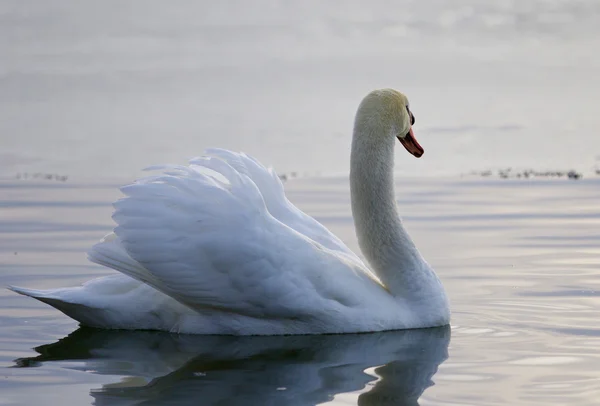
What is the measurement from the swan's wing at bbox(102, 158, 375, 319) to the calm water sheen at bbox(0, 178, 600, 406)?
33 centimetres

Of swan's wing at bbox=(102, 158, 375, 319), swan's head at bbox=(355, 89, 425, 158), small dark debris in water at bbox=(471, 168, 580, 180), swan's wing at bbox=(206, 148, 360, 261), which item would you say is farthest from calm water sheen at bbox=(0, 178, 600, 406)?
small dark debris in water at bbox=(471, 168, 580, 180)

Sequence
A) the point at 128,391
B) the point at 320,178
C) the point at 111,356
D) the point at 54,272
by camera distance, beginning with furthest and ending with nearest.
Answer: the point at 320,178, the point at 54,272, the point at 111,356, the point at 128,391

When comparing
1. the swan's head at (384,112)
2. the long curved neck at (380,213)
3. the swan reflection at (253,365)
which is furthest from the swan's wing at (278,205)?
the swan reflection at (253,365)

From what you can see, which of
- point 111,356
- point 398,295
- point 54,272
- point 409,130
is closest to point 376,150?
point 409,130

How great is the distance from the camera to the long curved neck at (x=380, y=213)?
10328 millimetres

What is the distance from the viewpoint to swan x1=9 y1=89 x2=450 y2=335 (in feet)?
30.7

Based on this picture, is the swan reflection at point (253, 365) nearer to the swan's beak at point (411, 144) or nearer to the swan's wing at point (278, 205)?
the swan's wing at point (278, 205)

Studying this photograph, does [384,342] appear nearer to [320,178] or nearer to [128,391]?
[128,391]

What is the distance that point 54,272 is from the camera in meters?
12.8

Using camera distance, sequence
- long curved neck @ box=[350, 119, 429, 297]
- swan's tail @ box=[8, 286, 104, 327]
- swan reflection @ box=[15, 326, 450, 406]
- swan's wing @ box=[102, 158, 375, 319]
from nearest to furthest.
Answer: swan reflection @ box=[15, 326, 450, 406]
swan's wing @ box=[102, 158, 375, 319]
swan's tail @ box=[8, 286, 104, 327]
long curved neck @ box=[350, 119, 429, 297]

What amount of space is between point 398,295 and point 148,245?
6.90 feet

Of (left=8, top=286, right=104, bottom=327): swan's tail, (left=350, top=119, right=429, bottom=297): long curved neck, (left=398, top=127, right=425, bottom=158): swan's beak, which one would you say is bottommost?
(left=8, top=286, right=104, bottom=327): swan's tail

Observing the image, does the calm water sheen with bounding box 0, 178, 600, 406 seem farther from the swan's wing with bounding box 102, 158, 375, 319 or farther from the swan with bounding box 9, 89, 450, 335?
the swan's wing with bounding box 102, 158, 375, 319

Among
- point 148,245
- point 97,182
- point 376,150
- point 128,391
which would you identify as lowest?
point 128,391
